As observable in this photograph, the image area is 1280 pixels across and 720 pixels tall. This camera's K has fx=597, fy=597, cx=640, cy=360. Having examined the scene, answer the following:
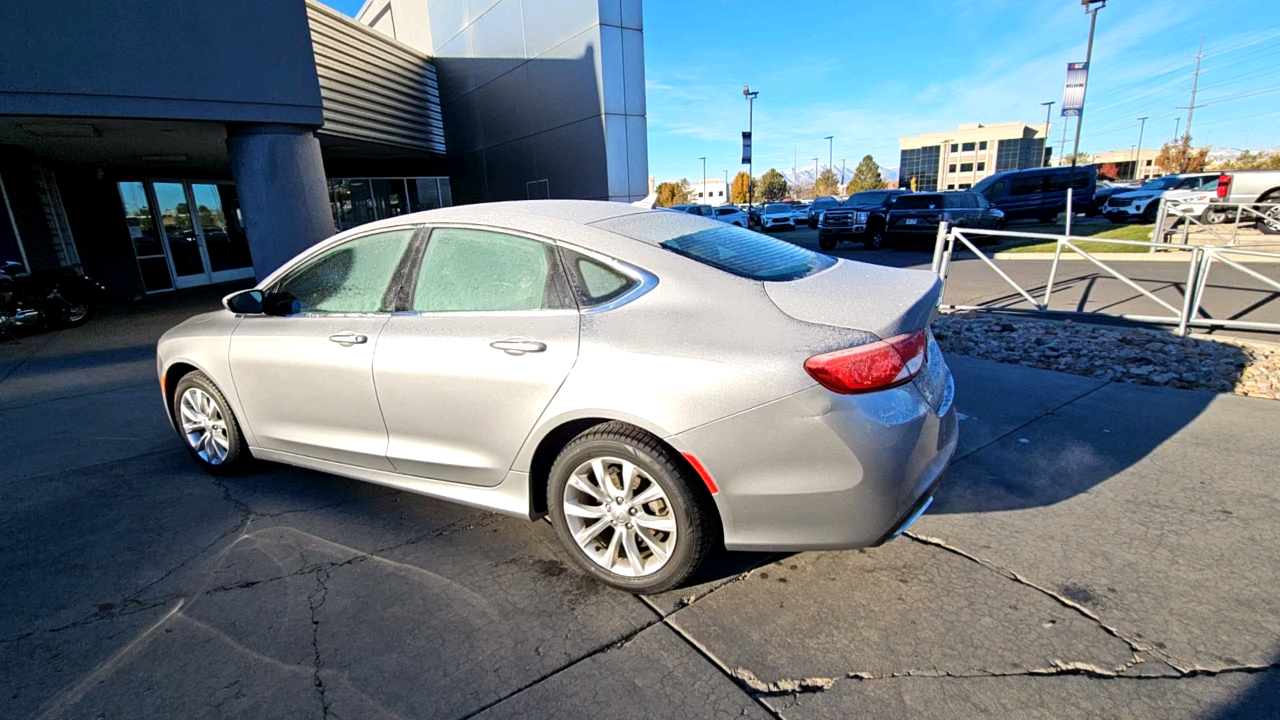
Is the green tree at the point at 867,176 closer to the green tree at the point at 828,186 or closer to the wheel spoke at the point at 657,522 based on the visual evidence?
the green tree at the point at 828,186

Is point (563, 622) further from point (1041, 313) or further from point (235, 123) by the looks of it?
point (235, 123)

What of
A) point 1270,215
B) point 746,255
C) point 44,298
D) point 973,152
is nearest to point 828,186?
point 973,152

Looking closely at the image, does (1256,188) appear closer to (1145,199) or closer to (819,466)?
(1145,199)

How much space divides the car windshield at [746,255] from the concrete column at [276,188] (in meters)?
8.45

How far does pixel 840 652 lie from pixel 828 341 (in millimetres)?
1119

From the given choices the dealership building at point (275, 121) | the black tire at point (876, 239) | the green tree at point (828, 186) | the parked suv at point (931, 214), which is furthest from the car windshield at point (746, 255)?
the green tree at point (828, 186)

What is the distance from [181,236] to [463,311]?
16.7 meters

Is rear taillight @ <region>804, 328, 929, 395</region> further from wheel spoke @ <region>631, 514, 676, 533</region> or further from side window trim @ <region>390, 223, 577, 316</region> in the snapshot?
side window trim @ <region>390, 223, 577, 316</region>

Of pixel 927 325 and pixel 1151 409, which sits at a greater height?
pixel 927 325

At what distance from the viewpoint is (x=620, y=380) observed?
2.29 m

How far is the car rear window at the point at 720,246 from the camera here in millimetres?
2609

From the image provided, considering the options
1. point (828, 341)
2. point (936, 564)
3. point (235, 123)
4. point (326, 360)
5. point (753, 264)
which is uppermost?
point (235, 123)

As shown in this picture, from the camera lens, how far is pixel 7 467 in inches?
161

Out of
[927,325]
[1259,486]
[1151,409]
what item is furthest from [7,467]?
[1151,409]
